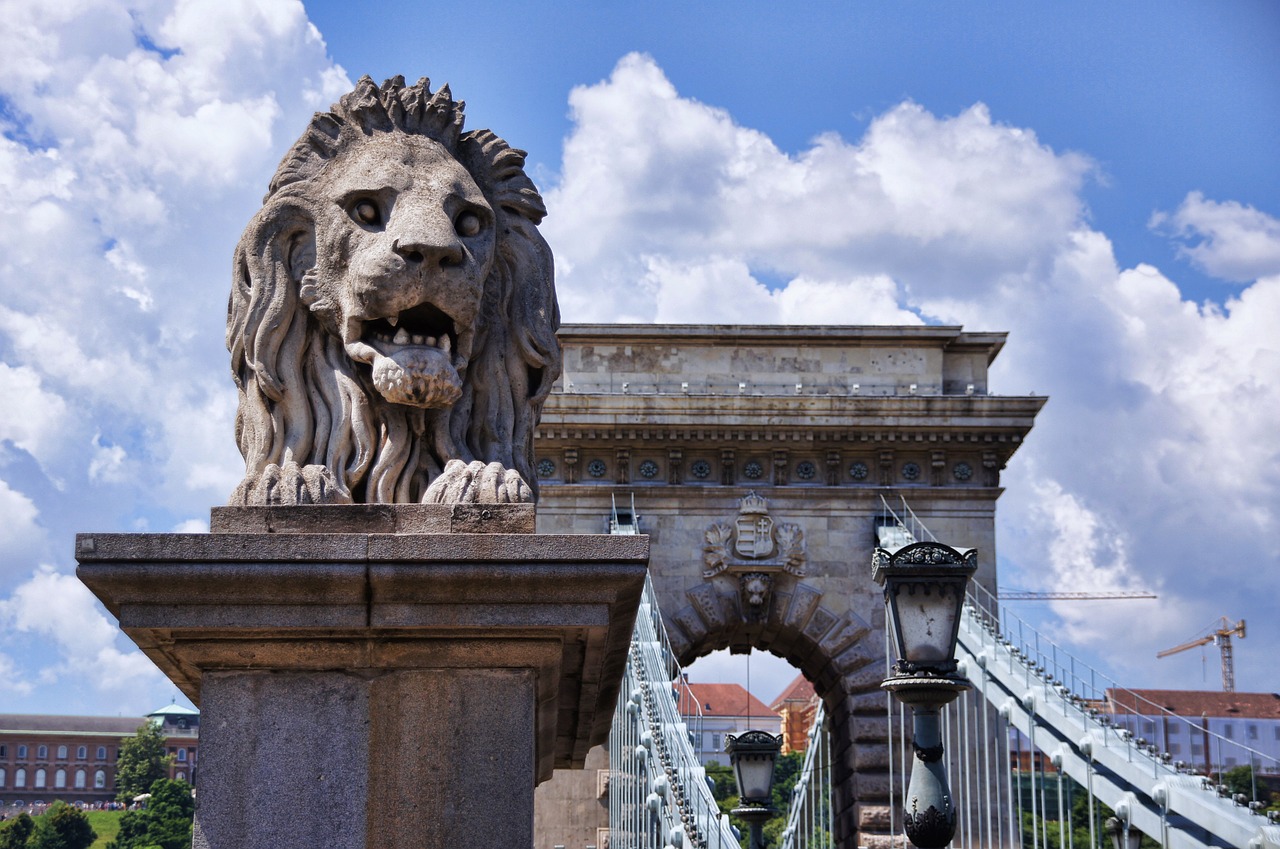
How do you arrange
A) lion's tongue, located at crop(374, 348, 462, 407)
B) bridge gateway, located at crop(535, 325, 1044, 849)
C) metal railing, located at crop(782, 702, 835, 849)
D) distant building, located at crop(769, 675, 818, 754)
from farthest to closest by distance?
distant building, located at crop(769, 675, 818, 754) < bridge gateway, located at crop(535, 325, 1044, 849) < metal railing, located at crop(782, 702, 835, 849) < lion's tongue, located at crop(374, 348, 462, 407)

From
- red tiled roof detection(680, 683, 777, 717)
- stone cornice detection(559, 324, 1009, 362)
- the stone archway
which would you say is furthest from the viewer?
red tiled roof detection(680, 683, 777, 717)

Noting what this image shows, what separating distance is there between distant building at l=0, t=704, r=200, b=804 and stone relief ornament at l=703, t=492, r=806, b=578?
97.2m

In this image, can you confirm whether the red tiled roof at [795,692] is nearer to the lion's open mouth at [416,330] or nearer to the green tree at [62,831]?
the green tree at [62,831]

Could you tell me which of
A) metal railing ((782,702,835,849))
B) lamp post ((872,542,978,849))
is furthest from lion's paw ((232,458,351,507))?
metal railing ((782,702,835,849))

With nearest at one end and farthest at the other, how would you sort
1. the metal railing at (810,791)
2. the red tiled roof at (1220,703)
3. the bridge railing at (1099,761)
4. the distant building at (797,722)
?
the bridge railing at (1099,761)
the metal railing at (810,791)
the distant building at (797,722)
the red tiled roof at (1220,703)

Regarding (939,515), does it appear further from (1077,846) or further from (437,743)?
(437,743)

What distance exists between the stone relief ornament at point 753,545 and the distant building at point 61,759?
97163mm

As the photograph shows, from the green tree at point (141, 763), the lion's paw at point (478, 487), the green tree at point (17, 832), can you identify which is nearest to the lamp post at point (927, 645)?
the lion's paw at point (478, 487)

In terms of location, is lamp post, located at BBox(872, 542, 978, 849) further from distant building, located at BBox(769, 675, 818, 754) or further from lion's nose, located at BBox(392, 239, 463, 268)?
distant building, located at BBox(769, 675, 818, 754)

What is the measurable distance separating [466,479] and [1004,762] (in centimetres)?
1937

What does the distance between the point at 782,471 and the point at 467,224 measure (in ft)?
61.4

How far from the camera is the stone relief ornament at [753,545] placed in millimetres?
23516

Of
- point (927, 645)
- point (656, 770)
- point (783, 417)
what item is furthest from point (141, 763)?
point (927, 645)

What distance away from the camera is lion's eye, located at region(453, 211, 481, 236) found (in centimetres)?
536
